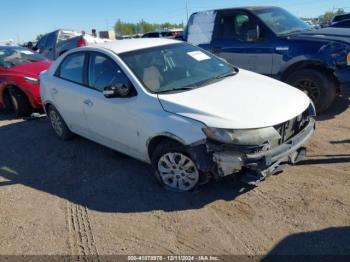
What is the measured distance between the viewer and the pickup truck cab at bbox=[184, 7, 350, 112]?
5.80 m

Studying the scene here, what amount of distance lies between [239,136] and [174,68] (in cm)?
156

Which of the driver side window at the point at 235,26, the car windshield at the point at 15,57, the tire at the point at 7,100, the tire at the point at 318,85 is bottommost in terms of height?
the tire at the point at 7,100

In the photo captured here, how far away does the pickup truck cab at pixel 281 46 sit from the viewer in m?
5.80

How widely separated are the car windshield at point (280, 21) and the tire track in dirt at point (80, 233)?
15.5 ft

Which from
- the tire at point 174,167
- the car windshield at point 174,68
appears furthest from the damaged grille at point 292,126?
the car windshield at point 174,68

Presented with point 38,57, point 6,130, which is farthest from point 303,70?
point 38,57

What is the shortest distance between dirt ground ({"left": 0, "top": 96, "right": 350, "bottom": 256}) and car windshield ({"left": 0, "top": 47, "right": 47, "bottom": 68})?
13.3 feet

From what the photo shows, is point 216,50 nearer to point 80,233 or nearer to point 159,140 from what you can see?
point 159,140

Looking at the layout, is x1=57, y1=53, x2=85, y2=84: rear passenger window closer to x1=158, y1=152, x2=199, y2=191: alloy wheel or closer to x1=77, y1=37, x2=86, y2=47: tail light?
x1=158, y1=152, x2=199, y2=191: alloy wheel

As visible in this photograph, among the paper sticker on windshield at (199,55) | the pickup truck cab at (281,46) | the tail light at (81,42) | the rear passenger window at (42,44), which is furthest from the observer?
the rear passenger window at (42,44)

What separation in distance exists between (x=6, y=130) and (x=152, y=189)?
4312mm

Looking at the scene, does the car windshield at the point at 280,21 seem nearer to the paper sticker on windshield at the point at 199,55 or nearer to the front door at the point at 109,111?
the paper sticker on windshield at the point at 199,55

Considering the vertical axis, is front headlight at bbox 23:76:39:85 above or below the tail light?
below

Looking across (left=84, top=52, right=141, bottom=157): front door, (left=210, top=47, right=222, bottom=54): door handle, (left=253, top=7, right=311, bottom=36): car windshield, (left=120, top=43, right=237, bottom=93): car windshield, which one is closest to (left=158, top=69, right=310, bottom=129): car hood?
(left=120, top=43, right=237, bottom=93): car windshield
